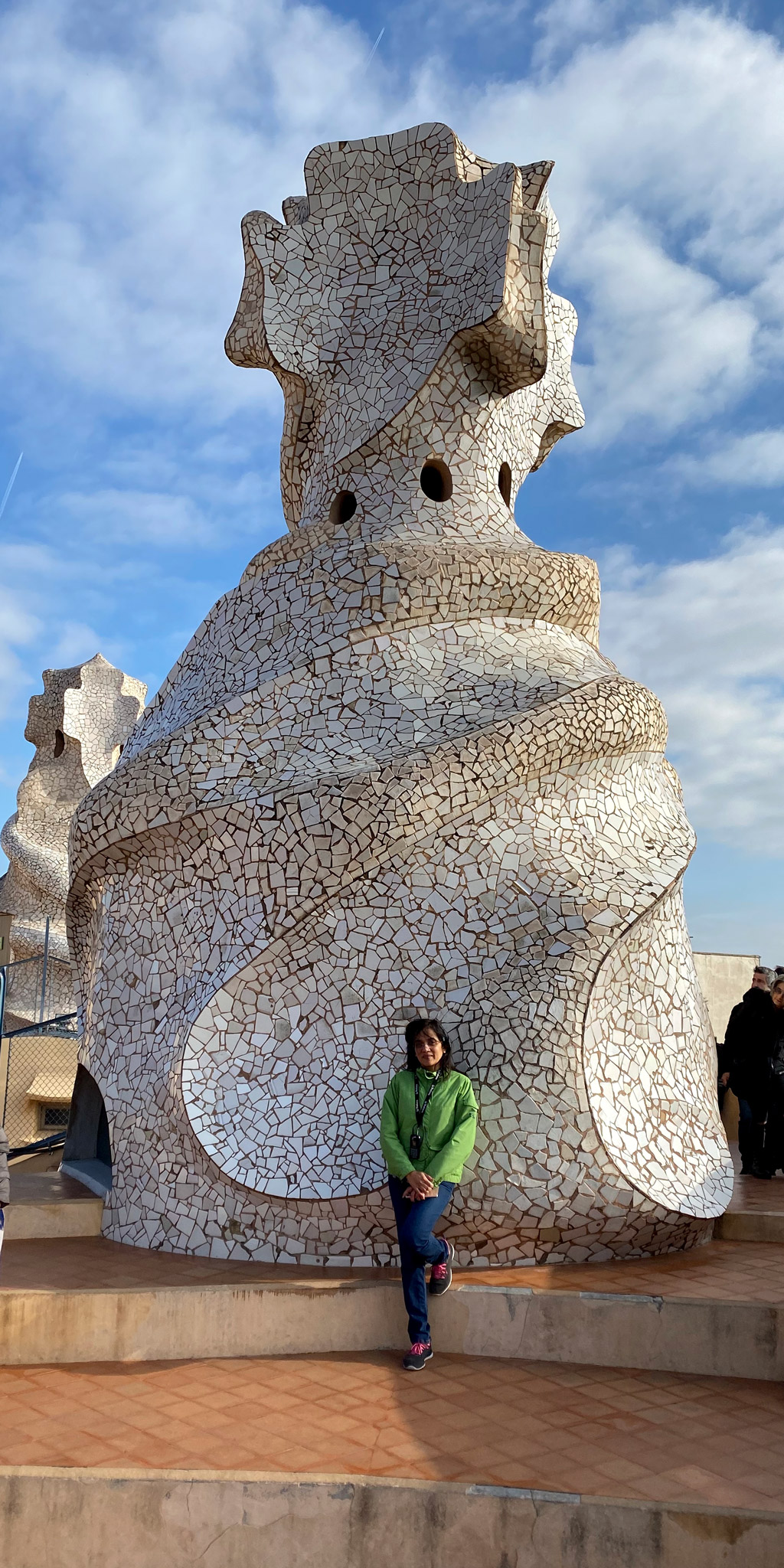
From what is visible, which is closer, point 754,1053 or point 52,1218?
point 52,1218

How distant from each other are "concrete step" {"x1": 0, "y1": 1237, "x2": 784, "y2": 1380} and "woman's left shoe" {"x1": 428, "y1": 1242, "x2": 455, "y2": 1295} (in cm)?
4

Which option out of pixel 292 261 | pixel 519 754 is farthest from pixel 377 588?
pixel 292 261

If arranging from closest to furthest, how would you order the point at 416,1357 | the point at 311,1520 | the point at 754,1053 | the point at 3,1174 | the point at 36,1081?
the point at 311,1520 → the point at 3,1174 → the point at 416,1357 → the point at 754,1053 → the point at 36,1081

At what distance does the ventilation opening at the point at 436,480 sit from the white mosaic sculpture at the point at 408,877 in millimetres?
29

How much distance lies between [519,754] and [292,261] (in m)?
4.11

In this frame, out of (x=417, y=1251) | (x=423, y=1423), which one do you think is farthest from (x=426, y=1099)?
(x=423, y=1423)

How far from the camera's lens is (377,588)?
6715 mm

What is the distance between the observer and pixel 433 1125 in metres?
4.79

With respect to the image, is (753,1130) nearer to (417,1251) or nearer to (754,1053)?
(754,1053)

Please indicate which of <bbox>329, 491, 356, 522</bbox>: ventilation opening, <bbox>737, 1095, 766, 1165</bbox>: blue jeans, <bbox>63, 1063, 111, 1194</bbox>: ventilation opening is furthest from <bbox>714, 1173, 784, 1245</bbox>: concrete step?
<bbox>329, 491, 356, 522</bbox>: ventilation opening

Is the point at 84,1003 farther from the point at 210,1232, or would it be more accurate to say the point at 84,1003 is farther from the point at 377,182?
the point at 377,182

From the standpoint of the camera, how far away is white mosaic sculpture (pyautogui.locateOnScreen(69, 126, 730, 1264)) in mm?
5535

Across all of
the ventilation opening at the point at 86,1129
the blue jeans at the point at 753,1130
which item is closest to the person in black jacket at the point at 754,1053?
the blue jeans at the point at 753,1130

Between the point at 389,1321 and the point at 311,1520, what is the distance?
58.4 inches
